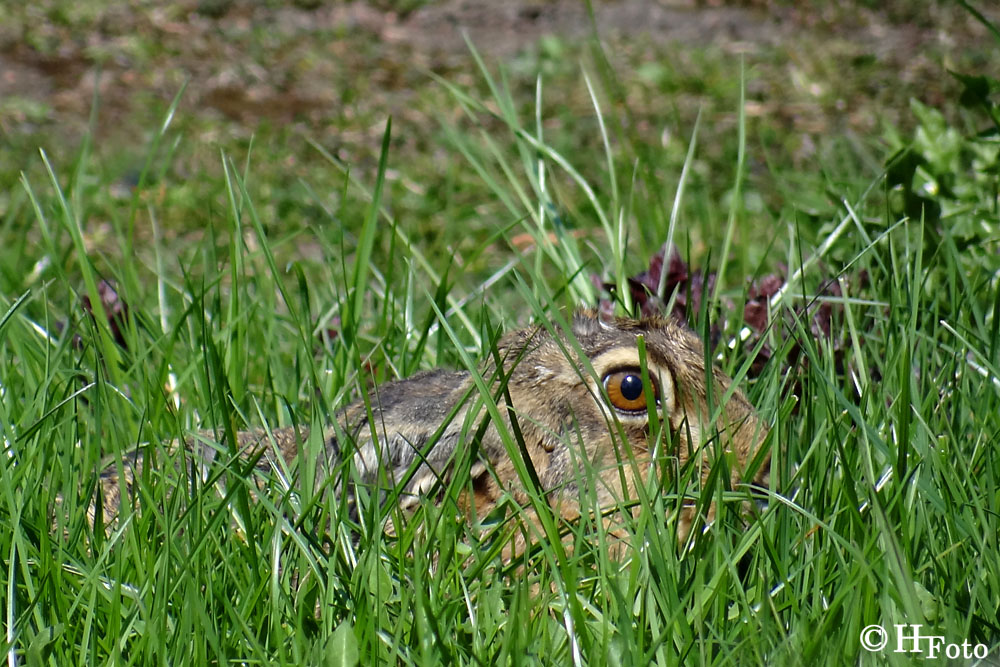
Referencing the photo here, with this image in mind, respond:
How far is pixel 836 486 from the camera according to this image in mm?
2498

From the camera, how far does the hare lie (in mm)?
2688

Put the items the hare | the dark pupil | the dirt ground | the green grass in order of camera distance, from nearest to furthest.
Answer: the green grass < the hare < the dark pupil < the dirt ground

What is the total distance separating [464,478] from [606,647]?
573 mm

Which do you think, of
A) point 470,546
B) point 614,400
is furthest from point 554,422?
point 470,546

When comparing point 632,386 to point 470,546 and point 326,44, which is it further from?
point 326,44

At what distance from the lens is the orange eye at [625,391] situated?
9.34 ft

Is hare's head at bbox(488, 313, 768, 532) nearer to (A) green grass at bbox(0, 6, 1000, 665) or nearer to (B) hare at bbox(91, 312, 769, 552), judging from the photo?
(B) hare at bbox(91, 312, 769, 552)

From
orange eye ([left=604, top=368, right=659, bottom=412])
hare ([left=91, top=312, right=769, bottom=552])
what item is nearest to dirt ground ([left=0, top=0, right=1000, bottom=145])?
hare ([left=91, top=312, right=769, bottom=552])

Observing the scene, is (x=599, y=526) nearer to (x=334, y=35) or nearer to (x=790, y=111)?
(x=790, y=111)

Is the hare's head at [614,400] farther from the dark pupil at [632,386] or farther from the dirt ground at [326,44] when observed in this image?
the dirt ground at [326,44]

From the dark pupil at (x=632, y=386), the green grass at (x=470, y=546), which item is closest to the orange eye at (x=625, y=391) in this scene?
the dark pupil at (x=632, y=386)

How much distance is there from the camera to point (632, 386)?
9.33 ft

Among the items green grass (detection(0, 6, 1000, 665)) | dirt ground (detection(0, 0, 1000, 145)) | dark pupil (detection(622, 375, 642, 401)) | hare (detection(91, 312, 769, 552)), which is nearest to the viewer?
green grass (detection(0, 6, 1000, 665))

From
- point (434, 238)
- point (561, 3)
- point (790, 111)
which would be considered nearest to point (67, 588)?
point (434, 238)
